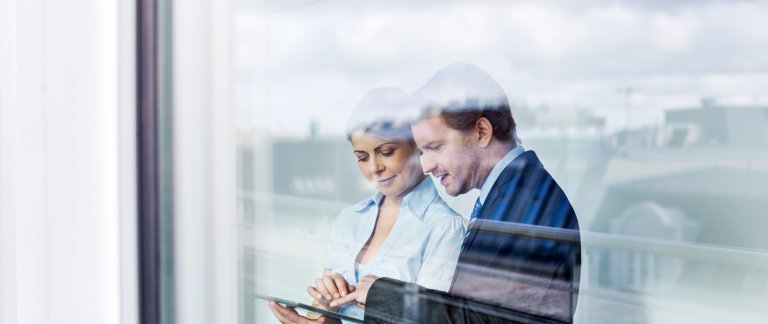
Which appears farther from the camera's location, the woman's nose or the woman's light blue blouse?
the woman's nose

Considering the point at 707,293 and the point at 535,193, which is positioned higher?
the point at 535,193

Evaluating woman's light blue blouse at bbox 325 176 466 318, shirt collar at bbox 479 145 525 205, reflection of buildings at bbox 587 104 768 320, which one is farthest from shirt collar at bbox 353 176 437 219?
reflection of buildings at bbox 587 104 768 320

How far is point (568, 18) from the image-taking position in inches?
40.4

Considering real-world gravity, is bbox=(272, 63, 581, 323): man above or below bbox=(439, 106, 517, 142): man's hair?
below

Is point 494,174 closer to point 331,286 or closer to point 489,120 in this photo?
point 489,120

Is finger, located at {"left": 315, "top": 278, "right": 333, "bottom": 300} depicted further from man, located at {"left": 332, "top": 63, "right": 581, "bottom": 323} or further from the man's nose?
the man's nose

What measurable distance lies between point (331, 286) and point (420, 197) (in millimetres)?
264

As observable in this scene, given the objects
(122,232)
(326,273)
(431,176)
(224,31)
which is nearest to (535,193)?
(431,176)

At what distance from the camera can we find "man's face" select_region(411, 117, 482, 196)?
1.17 meters

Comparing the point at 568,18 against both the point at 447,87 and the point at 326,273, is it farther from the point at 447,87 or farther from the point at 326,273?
the point at 326,273

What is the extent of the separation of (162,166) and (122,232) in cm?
14

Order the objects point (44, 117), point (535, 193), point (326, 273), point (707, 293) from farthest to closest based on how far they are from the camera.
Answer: point (326, 273), point (44, 117), point (535, 193), point (707, 293)

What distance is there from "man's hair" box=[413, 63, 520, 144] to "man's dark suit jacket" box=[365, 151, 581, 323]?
7 centimetres

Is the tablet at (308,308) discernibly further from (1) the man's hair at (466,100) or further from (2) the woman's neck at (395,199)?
(1) the man's hair at (466,100)
